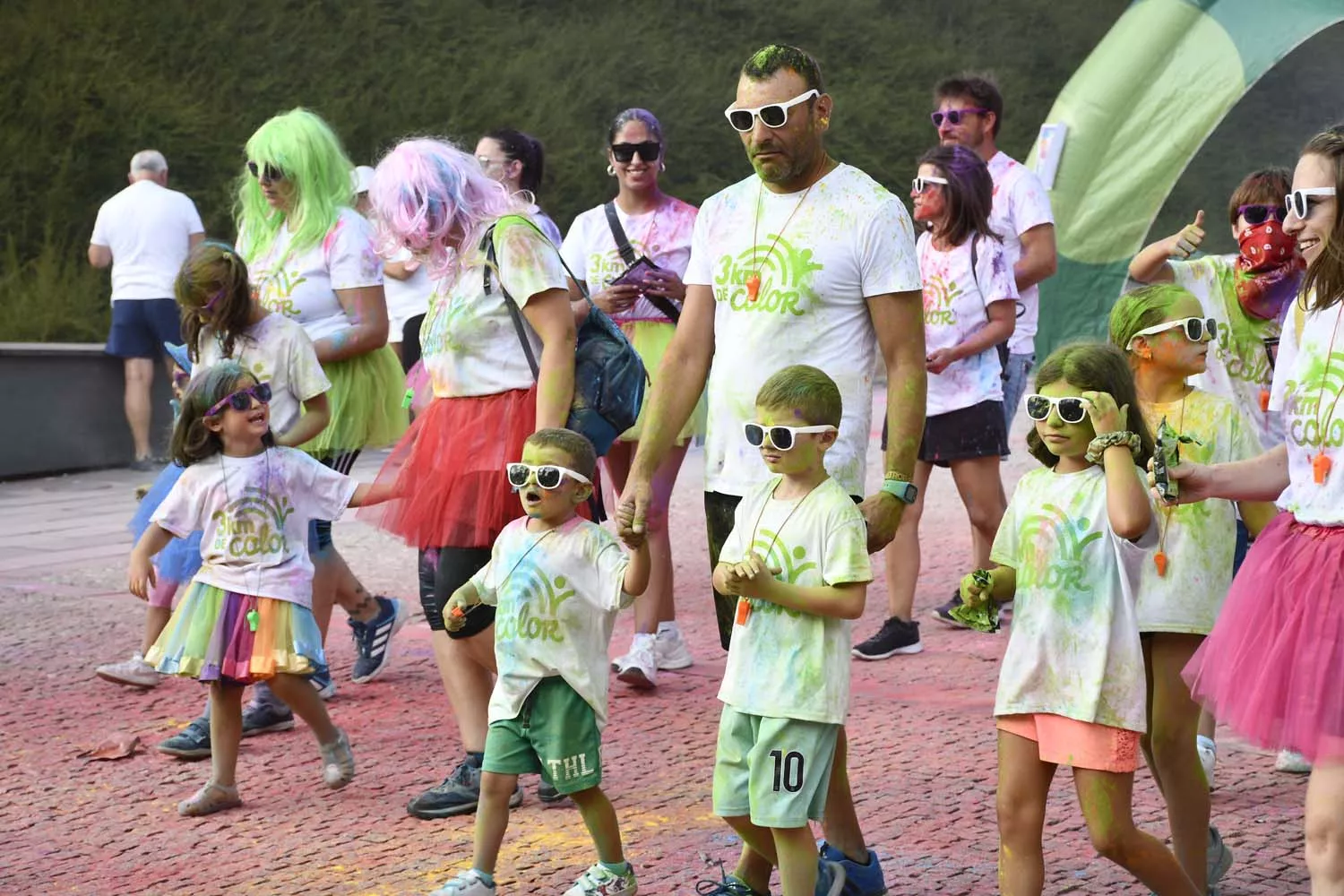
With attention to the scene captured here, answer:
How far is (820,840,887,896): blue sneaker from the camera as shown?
4.13 m

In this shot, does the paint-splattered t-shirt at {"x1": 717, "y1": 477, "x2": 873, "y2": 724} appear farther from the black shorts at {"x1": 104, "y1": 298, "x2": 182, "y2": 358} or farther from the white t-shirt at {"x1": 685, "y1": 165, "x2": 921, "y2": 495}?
the black shorts at {"x1": 104, "y1": 298, "x2": 182, "y2": 358}

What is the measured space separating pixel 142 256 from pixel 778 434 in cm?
906

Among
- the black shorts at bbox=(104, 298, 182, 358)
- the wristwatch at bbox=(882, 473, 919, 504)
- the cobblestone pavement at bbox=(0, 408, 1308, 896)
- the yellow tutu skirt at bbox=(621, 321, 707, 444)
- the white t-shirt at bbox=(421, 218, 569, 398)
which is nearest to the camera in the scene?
the wristwatch at bbox=(882, 473, 919, 504)

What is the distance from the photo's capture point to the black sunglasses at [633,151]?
6926mm

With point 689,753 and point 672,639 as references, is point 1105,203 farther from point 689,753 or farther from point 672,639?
point 689,753

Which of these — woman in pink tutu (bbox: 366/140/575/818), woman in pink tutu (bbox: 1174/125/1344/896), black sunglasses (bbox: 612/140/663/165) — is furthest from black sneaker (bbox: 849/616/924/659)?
woman in pink tutu (bbox: 1174/125/1344/896)

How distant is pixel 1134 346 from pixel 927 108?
632 inches

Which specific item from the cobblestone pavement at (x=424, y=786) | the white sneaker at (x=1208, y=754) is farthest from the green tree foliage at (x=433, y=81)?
the white sneaker at (x=1208, y=754)

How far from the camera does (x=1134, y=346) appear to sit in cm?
432

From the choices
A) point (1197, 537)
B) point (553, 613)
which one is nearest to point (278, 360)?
point (553, 613)

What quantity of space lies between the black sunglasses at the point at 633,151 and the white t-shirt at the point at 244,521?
212 centimetres

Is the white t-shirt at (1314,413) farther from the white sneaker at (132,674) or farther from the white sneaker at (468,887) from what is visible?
the white sneaker at (132,674)

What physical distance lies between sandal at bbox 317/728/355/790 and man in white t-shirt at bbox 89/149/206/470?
723cm

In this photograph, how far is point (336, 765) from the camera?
17.4ft
